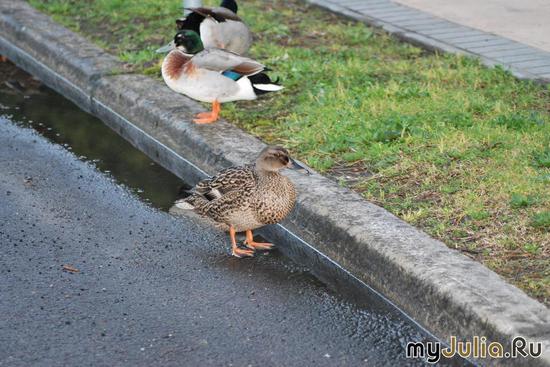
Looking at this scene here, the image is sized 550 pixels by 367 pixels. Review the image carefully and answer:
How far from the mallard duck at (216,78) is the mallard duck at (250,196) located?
1.35 m

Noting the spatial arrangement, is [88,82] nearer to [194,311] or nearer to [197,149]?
[197,149]

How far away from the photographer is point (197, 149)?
23.4ft

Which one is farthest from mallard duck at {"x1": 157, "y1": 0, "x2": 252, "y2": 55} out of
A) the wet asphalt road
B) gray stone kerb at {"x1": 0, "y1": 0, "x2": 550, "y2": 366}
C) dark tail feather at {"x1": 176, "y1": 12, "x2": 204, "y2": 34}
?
the wet asphalt road

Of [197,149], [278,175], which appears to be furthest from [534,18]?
[278,175]

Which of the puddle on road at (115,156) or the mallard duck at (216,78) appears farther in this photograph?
the mallard duck at (216,78)

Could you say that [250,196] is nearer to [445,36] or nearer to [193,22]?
[193,22]

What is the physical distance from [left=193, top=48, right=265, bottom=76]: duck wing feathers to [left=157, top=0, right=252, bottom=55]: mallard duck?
3.04 ft

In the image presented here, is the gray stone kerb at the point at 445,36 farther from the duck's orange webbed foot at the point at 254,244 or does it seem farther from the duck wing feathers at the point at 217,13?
the duck's orange webbed foot at the point at 254,244

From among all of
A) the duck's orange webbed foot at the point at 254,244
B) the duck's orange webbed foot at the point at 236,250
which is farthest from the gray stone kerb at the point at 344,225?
the duck's orange webbed foot at the point at 236,250

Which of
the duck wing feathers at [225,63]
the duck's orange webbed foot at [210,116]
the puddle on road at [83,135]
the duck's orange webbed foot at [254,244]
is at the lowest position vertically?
the puddle on road at [83,135]

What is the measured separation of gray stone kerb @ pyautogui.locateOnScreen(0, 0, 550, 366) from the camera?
469 cm

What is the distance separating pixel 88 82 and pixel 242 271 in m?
3.52

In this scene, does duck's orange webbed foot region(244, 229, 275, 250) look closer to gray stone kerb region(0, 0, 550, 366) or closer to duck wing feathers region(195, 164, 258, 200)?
gray stone kerb region(0, 0, 550, 366)

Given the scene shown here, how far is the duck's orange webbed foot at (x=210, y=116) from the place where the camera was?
7.43 m
